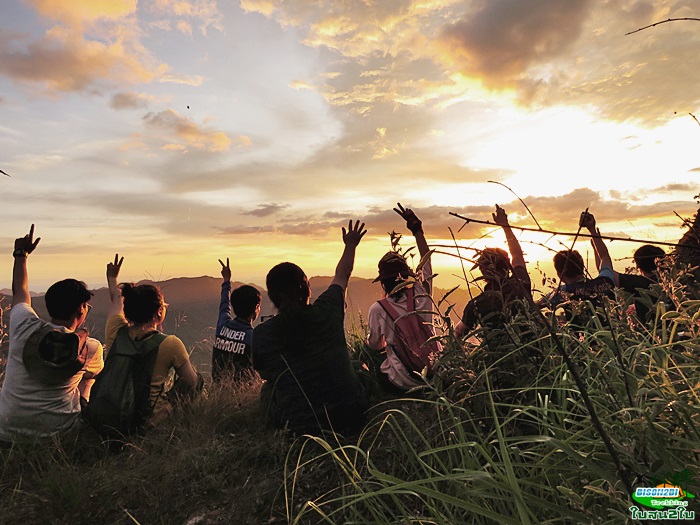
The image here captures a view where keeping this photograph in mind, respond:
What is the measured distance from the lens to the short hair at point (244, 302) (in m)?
6.50

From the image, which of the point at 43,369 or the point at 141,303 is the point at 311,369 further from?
the point at 43,369

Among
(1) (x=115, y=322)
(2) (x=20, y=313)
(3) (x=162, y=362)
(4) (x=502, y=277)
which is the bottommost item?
(3) (x=162, y=362)

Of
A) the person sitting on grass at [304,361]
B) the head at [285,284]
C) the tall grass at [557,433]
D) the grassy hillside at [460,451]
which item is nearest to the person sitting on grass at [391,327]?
the grassy hillside at [460,451]

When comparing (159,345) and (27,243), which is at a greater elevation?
(27,243)

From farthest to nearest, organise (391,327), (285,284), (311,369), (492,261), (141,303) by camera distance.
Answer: (141,303) → (391,327) → (285,284) → (311,369) → (492,261)

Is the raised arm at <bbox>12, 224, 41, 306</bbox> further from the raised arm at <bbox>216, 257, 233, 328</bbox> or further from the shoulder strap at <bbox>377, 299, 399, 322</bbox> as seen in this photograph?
the shoulder strap at <bbox>377, 299, 399, 322</bbox>

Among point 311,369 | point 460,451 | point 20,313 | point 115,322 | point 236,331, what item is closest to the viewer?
point 460,451

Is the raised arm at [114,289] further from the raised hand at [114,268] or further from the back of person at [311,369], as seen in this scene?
the back of person at [311,369]

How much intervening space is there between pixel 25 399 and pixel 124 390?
37.9 inches

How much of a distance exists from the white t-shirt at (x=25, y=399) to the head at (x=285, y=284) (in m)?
2.17

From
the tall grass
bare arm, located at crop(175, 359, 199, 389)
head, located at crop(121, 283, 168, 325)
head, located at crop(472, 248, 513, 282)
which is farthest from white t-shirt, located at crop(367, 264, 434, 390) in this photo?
head, located at crop(472, 248, 513, 282)

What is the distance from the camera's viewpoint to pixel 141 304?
192 inches

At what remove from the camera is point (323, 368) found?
13.0 ft

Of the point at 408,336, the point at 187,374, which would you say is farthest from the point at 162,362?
the point at 408,336
